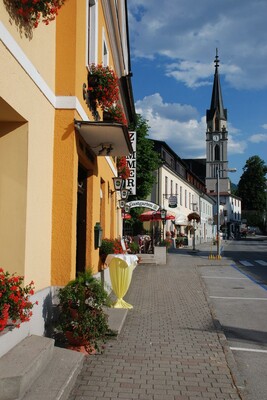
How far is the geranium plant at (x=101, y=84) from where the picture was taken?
8234 millimetres

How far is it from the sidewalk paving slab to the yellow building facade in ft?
4.39

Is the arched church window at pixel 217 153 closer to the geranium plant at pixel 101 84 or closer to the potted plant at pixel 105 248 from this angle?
the potted plant at pixel 105 248

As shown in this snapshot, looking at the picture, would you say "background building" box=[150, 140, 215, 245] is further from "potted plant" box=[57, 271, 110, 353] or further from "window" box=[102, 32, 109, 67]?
"potted plant" box=[57, 271, 110, 353]

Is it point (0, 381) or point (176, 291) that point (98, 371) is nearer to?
point (0, 381)

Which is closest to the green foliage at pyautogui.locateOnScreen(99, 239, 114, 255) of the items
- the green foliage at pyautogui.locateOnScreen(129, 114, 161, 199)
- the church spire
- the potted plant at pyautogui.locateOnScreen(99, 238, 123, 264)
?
the potted plant at pyautogui.locateOnScreen(99, 238, 123, 264)

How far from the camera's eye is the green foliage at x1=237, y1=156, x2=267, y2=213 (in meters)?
99.6

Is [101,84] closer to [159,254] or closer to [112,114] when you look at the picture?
[112,114]

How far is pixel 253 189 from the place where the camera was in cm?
10238

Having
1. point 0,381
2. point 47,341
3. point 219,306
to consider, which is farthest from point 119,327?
point 219,306

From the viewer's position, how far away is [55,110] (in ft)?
22.4

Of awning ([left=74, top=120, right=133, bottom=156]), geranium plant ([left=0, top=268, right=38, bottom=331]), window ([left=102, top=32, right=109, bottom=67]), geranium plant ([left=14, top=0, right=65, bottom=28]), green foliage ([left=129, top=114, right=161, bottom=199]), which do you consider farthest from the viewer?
green foliage ([left=129, top=114, right=161, bottom=199])

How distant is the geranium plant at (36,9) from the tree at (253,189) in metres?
97.5

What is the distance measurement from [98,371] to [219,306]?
5.90 meters

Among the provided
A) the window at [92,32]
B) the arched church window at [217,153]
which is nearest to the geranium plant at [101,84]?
the window at [92,32]
